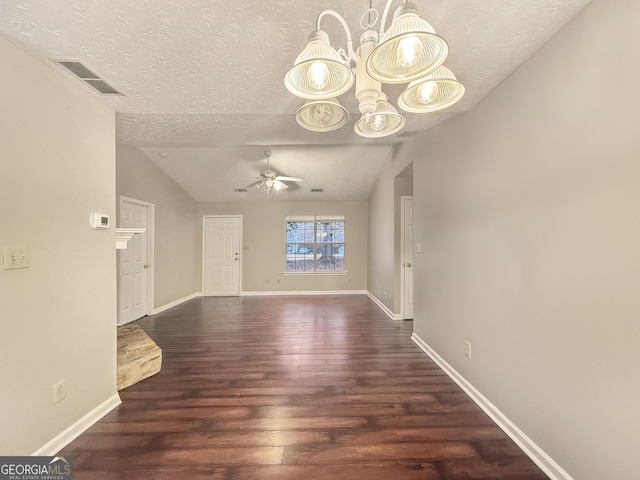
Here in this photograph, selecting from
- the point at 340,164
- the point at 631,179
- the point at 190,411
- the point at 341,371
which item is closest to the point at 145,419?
the point at 190,411

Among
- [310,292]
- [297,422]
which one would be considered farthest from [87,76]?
[310,292]

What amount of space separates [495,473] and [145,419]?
2.25 metres

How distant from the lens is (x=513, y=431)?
5.66 ft

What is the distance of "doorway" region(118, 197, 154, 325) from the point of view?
13.5 ft

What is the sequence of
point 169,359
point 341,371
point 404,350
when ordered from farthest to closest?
point 404,350
point 169,359
point 341,371

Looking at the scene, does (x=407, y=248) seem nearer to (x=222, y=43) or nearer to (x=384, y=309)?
(x=384, y=309)

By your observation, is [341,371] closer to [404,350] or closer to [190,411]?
[404,350]

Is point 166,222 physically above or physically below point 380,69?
below

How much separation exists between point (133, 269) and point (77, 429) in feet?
10.3

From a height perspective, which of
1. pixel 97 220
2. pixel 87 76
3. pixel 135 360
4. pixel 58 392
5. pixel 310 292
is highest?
pixel 87 76

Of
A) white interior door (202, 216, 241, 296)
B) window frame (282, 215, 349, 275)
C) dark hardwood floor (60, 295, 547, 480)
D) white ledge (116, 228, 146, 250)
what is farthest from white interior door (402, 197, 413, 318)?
white interior door (202, 216, 241, 296)

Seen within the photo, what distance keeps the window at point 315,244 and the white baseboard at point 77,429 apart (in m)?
4.92

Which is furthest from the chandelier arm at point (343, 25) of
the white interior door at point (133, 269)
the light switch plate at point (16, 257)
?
the white interior door at point (133, 269)

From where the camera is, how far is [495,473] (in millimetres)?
1481
